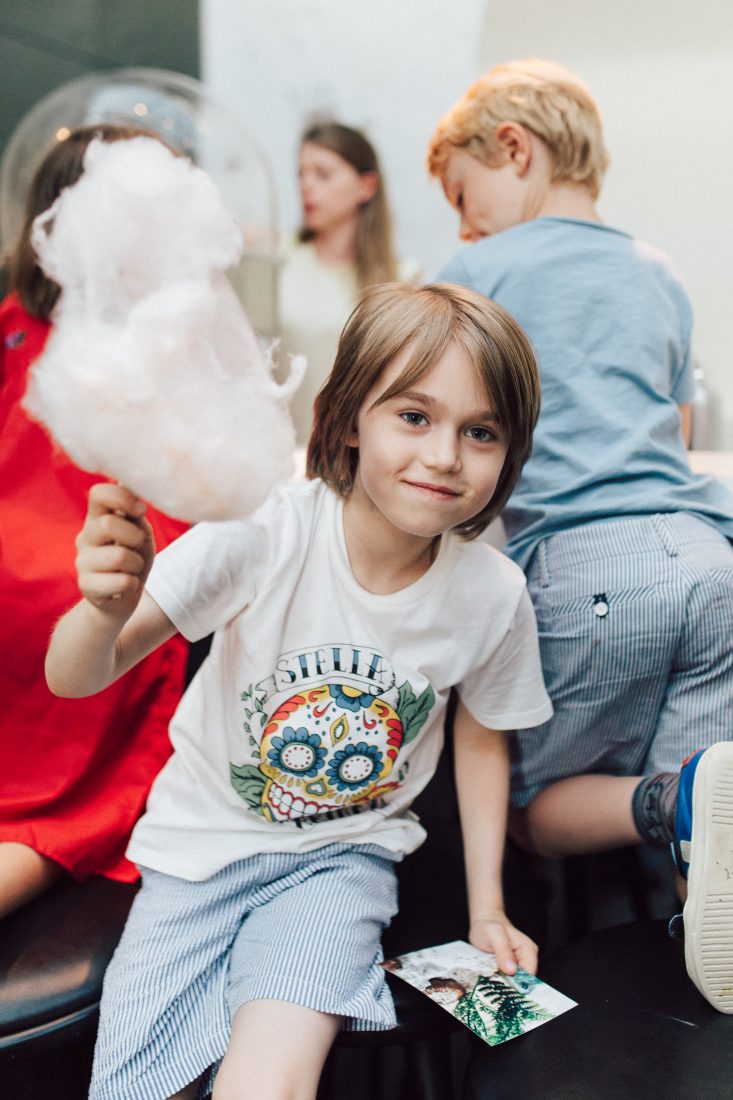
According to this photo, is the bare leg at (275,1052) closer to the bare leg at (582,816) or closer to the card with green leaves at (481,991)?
the card with green leaves at (481,991)

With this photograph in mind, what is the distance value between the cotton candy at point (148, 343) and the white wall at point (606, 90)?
1886 mm

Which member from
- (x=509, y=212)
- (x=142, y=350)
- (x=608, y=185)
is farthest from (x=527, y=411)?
(x=608, y=185)

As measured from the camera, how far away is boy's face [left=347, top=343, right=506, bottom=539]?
896 mm

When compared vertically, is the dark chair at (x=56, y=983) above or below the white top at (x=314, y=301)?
below

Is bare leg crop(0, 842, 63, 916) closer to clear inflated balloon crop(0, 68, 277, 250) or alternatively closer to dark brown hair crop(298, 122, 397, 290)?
clear inflated balloon crop(0, 68, 277, 250)

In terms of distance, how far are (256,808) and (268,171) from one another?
7.74 feet

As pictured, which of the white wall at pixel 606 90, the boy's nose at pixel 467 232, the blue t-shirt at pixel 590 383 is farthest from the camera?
the white wall at pixel 606 90

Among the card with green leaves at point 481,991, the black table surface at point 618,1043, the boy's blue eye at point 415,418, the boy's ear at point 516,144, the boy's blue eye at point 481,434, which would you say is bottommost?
the black table surface at point 618,1043

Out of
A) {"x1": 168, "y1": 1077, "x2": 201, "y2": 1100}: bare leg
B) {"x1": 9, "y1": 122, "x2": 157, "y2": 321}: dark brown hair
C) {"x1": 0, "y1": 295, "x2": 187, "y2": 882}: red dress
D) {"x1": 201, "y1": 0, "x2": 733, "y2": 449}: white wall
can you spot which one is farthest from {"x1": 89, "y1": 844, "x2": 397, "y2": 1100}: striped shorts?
{"x1": 201, "y1": 0, "x2": 733, "y2": 449}: white wall

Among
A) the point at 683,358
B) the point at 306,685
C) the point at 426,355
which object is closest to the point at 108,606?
the point at 306,685

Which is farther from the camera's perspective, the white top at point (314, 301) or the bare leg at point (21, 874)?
the white top at point (314, 301)

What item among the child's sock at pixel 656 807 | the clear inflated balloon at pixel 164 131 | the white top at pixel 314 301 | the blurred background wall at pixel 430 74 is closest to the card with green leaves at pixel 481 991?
the child's sock at pixel 656 807

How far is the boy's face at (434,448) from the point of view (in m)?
0.90

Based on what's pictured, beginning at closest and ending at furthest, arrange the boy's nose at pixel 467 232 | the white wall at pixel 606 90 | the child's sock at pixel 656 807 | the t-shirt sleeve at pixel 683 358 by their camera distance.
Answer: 1. the child's sock at pixel 656 807
2. the t-shirt sleeve at pixel 683 358
3. the boy's nose at pixel 467 232
4. the white wall at pixel 606 90
